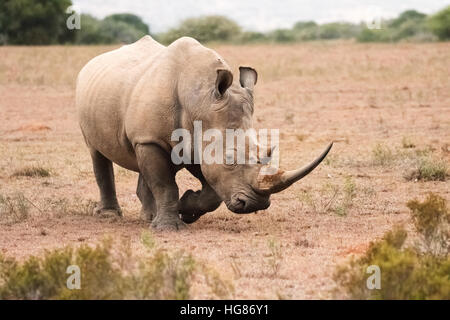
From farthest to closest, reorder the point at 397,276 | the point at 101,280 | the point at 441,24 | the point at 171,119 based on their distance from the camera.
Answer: the point at 441,24, the point at 171,119, the point at 101,280, the point at 397,276

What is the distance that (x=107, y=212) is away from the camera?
9.38 meters

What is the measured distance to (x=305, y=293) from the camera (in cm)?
602

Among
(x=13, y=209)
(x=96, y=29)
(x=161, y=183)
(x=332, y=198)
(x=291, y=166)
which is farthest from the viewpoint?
(x=96, y=29)

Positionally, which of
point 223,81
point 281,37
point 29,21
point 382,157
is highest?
point 29,21

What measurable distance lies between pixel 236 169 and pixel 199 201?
2.79ft

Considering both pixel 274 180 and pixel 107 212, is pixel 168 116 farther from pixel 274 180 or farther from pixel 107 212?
pixel 107 212

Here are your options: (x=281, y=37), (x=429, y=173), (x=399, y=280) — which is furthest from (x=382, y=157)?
(x=281, y=37)

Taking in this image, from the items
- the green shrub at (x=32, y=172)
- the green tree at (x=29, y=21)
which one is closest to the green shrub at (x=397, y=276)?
the green shrub at (x=32, y=172)

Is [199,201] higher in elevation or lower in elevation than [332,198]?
higher

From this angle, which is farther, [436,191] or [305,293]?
[436,191]
